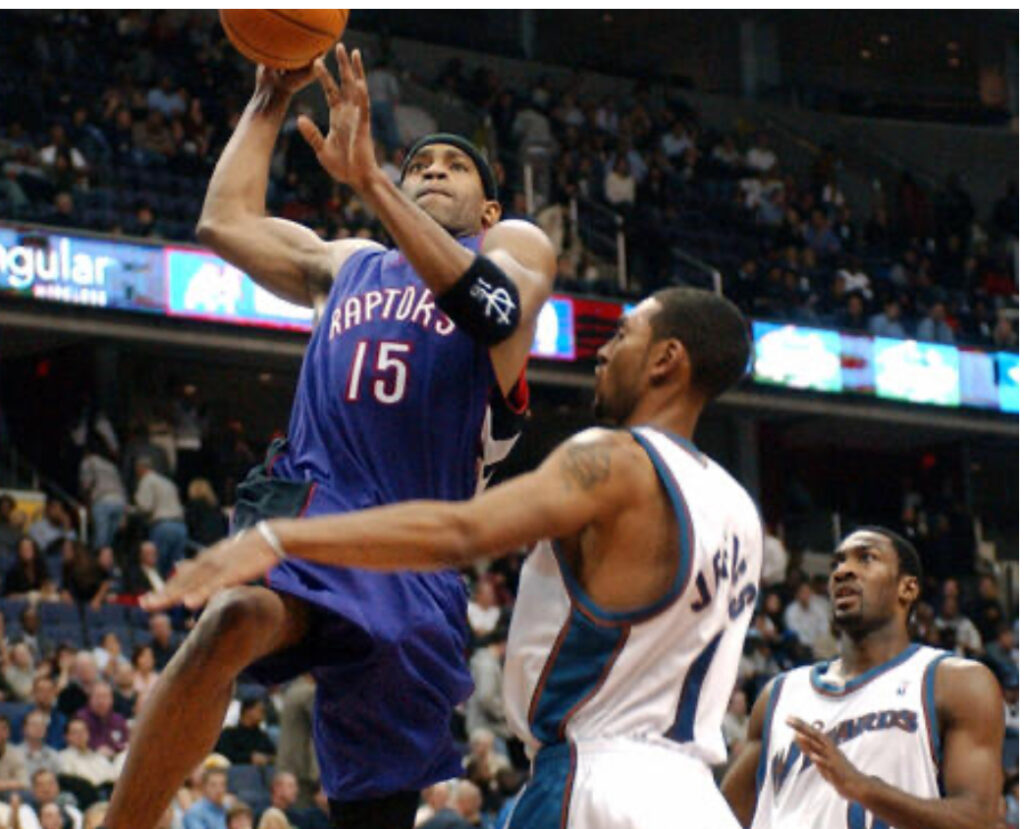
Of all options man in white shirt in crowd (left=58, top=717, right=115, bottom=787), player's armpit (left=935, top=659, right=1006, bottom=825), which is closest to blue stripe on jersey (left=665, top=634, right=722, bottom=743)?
player's armpit (left=935, top=659, right=1006, bottom=825)

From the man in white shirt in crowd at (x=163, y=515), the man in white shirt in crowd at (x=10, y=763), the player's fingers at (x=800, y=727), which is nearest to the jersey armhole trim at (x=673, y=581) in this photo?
the player's fingers at (x=800, y=727)

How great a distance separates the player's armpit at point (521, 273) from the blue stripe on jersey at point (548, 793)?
108cm

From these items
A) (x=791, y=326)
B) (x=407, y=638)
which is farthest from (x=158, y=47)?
(x=407, y=638)

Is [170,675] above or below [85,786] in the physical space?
above

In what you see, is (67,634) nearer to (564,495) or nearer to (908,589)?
(908,589)

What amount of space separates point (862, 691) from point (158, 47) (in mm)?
16370

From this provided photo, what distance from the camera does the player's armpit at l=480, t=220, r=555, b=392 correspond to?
16.3 ft

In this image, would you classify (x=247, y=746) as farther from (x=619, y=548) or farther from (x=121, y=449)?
(x=619, y=548)

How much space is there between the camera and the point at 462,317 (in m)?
4.75

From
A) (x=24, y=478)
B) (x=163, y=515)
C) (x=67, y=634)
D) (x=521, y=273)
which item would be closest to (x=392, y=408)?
(x=521, y=273)

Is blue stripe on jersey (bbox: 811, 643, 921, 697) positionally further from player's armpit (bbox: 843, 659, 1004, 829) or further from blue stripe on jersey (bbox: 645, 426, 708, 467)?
blue stripe on jersey (bbox: 645, 426, 708, 467)

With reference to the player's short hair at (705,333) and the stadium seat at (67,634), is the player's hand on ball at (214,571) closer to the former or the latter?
the player's short hair at (705,333)

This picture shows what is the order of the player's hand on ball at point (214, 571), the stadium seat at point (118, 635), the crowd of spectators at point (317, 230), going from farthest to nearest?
the stadium seat at point (118, 635) → the crowd of spectators at point (317, 230) → the player's hand on ball at point (214, 571)

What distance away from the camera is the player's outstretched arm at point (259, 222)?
5.48 metres
